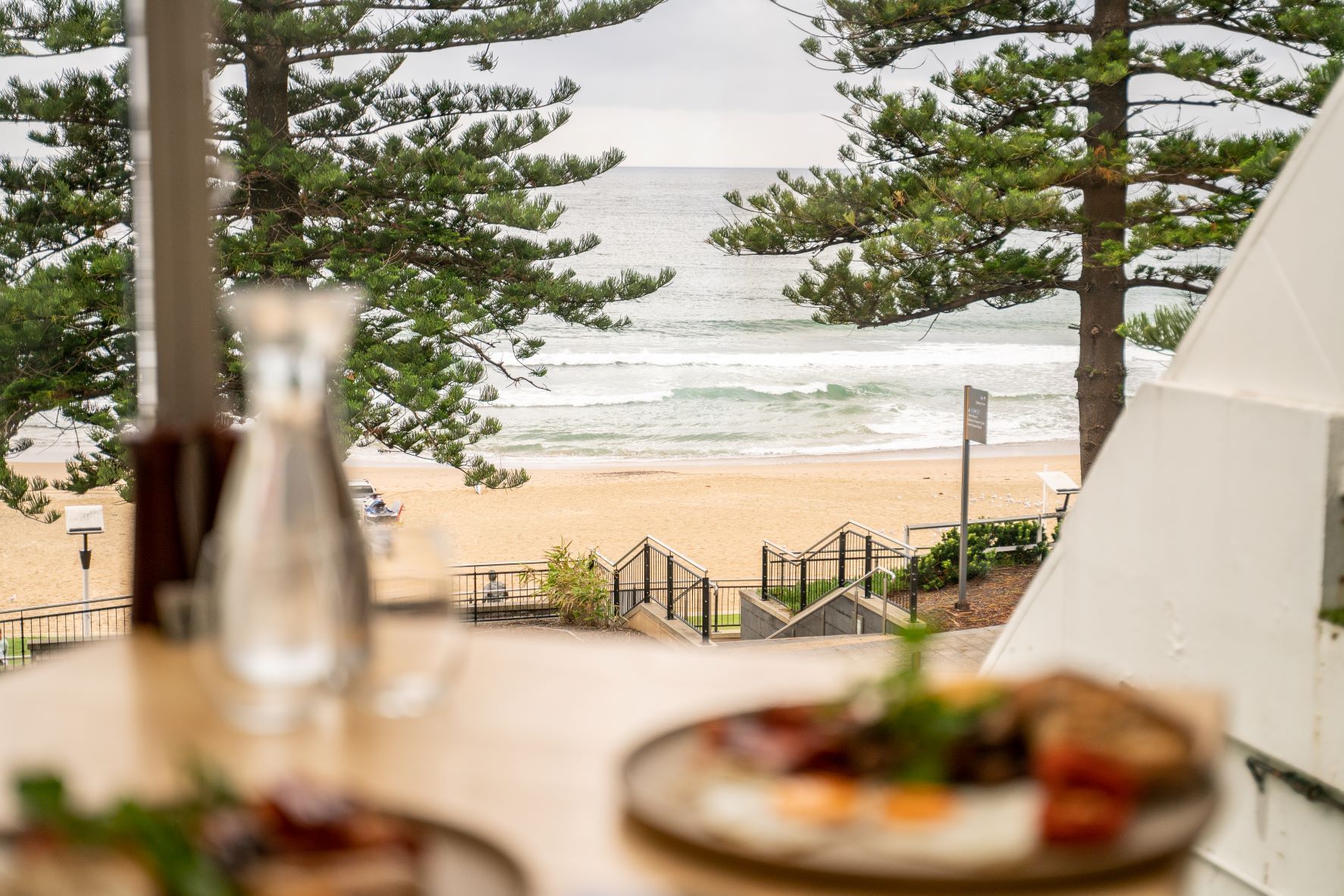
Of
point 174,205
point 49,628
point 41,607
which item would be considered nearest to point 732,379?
point 49,628

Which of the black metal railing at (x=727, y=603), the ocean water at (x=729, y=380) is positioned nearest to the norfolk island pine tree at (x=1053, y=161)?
the black metal railing at (x=727, y=603)

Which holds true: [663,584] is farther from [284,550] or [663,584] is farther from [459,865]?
[459,865]

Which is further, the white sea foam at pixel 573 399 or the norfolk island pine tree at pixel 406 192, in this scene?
the white sea foam at pixel 573 399

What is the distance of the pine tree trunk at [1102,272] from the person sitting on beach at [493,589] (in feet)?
9.93

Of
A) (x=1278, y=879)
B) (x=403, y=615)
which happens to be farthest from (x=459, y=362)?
(x=403, y=615)

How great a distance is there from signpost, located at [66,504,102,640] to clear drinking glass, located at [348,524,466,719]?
8.23ft

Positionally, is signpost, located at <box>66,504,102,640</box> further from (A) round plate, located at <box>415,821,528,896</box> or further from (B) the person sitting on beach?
(B) the person sitting on beach

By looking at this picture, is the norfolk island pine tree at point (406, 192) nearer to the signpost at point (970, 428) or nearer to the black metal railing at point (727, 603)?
the black metal railing at point (727, 603)

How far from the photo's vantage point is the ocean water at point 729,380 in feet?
33.7

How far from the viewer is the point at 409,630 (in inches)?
27.0

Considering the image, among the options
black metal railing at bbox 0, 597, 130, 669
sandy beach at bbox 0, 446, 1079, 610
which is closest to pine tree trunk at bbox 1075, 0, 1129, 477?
sandy beach at bbox 0, 446, 1079, 610

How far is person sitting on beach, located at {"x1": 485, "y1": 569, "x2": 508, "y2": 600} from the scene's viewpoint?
625cm

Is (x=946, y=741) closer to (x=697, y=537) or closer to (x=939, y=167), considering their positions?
(x=939, y=167)

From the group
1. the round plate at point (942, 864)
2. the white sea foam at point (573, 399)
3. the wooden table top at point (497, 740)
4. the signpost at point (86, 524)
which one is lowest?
the signpost at point (86, 524)
